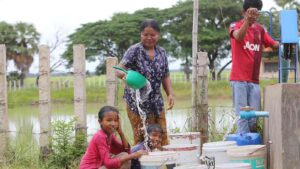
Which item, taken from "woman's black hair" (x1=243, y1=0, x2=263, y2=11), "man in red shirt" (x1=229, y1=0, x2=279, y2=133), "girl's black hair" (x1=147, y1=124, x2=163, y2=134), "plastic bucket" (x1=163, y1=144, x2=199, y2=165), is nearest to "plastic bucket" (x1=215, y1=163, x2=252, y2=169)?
"plastic bucket" (x1=163, y1=144, x2=199, y2=165)

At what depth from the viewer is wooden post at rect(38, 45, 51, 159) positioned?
5.38m

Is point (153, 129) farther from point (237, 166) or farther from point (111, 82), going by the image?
point (111, 82)

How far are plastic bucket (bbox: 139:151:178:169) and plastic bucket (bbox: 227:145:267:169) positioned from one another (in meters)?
0.38

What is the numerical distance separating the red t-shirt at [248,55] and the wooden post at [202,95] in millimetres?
1241

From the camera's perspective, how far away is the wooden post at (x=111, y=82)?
5.46 metres

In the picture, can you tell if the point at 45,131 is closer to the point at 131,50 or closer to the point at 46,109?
the point at 46,109

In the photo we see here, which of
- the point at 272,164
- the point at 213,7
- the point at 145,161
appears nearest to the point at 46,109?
the point at 145,161

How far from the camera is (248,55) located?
410 centimetres

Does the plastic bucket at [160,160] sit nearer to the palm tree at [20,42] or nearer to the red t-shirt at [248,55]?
the red t-shirt at [248,55]

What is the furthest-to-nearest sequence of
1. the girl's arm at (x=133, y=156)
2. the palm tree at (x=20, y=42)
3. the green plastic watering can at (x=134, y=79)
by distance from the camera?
1. the palm tree at (x=20, y=42)
2. the green plastic watering can at (x=134, y=79)
3. the girl's arm at (x=133, y=156)

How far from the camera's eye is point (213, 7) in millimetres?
25156

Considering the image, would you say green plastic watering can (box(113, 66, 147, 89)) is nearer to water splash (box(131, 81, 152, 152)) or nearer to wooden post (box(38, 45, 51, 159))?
water splash (box(131, 81, 152, 152))

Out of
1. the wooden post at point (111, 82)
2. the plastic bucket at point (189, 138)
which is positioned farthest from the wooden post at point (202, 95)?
the plastic bucket at point (189, 138)

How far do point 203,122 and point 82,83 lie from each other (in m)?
1.34
